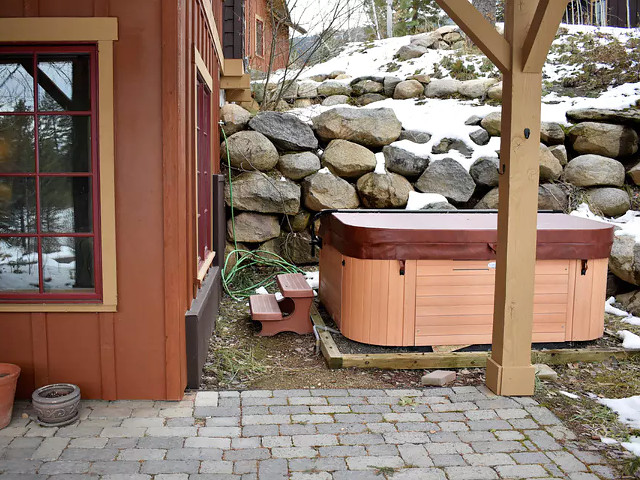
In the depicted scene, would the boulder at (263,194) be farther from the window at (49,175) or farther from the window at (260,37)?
the window at (260,37)

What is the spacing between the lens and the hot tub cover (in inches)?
173

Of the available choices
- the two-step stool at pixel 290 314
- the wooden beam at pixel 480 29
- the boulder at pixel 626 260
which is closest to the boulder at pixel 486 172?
the boulder at pixel 626 260

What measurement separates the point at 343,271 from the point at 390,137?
3694mm

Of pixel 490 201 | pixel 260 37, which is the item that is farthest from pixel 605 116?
pixel 260 37

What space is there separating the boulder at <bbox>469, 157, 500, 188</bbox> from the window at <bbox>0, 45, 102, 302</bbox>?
17.6 ft

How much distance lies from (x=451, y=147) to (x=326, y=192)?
1.91 metres

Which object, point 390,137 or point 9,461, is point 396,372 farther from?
point 390,137

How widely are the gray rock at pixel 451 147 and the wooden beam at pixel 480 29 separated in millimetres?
4331

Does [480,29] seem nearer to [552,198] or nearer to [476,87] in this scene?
[552,198]

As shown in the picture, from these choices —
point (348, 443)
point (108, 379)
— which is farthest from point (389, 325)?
point (108, 379)

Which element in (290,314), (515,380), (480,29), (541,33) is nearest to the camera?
(541,33)

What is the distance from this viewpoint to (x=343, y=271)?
473 centimetres

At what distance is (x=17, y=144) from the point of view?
3.47 meters

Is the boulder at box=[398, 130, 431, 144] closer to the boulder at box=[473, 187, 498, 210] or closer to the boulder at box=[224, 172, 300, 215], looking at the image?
the boulder at box=[473, 187, 498, 210]
